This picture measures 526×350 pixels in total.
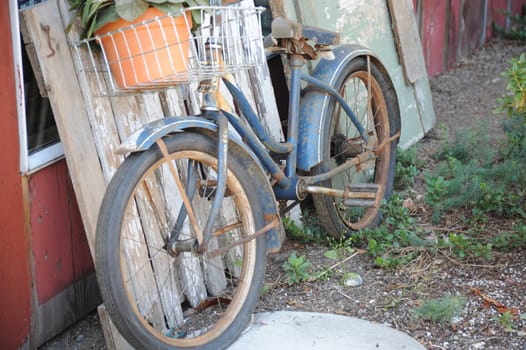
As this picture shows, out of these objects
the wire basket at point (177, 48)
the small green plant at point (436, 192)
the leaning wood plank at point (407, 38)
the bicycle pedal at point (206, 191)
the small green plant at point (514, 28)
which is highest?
the wire basket at point (177, 48)

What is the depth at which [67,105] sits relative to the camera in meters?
3.04

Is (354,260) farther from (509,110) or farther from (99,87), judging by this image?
(99,87)

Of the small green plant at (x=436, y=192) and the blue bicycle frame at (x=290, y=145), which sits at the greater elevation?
the blue bicycle frame at (x=290, y=145)

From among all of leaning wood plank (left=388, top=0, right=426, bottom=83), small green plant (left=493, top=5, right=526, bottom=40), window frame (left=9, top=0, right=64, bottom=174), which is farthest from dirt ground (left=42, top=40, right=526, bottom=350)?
small green plant (left=493, top=5, right=526, bottom=40)

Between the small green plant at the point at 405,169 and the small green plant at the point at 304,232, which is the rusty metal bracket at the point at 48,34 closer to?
the small green plant at the point at 304,232

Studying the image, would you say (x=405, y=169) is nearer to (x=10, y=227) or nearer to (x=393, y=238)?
(x=393, y=238)

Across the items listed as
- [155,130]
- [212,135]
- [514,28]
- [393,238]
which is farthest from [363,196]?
[514,28]

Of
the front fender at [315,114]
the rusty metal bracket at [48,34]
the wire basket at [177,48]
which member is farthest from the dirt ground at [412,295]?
the rusty metal bracket at [48,34]

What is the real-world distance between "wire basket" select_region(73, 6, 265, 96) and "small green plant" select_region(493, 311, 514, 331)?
1.57m

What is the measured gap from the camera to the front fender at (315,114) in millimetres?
3783

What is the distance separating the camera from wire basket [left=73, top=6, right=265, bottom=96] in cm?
269

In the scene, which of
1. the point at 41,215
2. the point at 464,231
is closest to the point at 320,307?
the point at 464,231

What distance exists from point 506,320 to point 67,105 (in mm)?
2117

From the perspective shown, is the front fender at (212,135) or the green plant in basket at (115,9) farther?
the front fender at (212,135)
